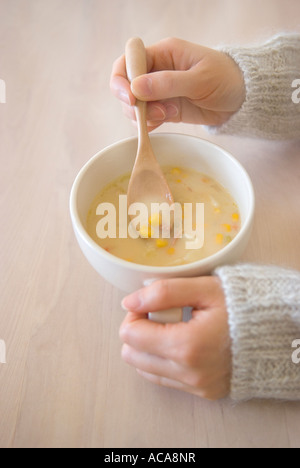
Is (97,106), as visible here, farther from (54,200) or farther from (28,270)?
(28,270)

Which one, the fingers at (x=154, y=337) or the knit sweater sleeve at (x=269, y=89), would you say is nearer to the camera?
the fingers at (x=154, y=337)

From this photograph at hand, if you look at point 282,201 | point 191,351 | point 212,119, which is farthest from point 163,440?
point 212,119

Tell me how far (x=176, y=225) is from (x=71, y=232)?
7.3 inches

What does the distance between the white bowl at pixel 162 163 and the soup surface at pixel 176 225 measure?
0.01 metres

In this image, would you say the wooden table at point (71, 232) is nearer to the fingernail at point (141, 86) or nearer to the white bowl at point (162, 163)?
the white bowl at point (162, 163)

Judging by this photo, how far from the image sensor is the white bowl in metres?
0.49

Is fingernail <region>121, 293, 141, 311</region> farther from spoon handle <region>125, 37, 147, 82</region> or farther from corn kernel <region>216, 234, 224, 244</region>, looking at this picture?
spoon handle <region>125, 37, 147, 82</region>

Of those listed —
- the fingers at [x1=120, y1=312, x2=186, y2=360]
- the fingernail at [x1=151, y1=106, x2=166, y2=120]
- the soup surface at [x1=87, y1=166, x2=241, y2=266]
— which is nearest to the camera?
the fingers at [x1=120, y1=312, x2=186, y2=360]

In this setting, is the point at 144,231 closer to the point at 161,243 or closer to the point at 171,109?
the point at 161,243

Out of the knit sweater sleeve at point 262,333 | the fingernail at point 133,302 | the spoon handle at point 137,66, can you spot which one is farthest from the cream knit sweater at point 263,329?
the spoon handle at point 137,66

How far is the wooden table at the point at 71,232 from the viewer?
487 mm

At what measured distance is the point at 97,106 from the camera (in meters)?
0.88

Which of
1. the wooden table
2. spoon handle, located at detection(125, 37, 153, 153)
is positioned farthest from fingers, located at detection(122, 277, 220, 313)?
spoon handle, located at detection(125, 37, 153, 153)

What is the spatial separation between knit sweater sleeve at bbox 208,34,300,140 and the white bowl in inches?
5.4
